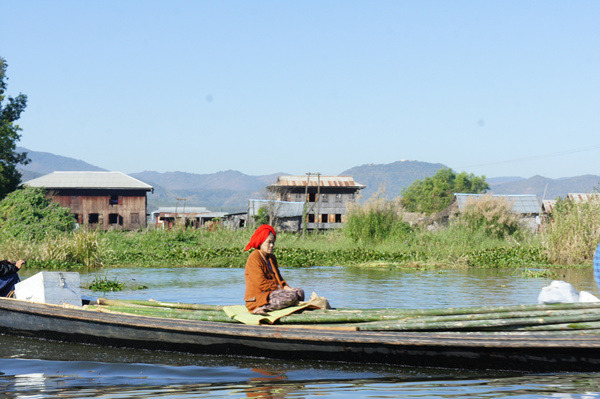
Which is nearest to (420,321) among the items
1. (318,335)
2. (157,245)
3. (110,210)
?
(318,335)

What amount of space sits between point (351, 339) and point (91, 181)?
172ft

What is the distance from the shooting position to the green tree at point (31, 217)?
21531 millimetres

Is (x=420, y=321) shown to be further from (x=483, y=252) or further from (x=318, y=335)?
(x=483, y=252)

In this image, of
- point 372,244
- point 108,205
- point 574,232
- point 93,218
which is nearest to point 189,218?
point 372,244

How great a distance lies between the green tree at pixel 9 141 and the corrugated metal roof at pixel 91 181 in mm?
14737

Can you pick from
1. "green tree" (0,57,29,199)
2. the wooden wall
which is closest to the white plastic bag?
"green tree" (0,57,29,199)

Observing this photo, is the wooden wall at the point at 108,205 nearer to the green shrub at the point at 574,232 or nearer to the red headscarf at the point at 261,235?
the green shrub at the point at 574,232

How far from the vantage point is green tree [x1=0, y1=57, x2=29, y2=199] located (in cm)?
3606

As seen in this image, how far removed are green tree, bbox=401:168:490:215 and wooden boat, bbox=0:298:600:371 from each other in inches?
3391

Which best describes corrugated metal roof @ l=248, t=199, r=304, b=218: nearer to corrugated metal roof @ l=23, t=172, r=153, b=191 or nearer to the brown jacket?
corrugated metal roof @ l=23, t=172, r=153, b=191

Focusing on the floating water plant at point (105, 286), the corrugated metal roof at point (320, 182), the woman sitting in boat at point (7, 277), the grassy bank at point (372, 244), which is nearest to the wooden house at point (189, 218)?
the grassy bank at point (372, 244)

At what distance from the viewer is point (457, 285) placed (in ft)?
Answer: 51.5

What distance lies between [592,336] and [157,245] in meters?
21.1

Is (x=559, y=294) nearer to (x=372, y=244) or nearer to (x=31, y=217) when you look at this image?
(x=372, y=244)
